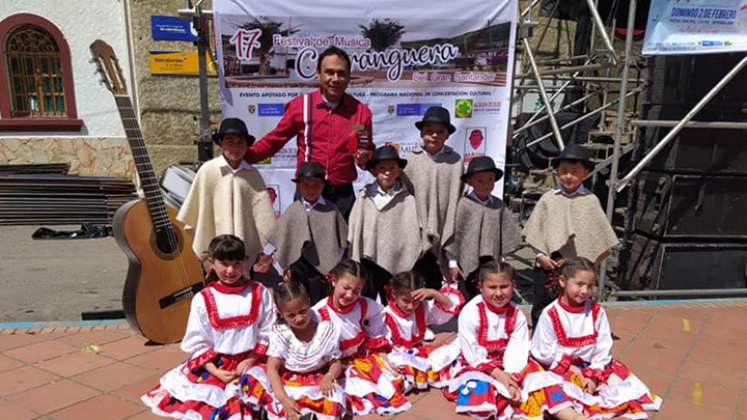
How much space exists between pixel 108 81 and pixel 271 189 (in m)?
1.43

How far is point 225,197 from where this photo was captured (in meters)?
3.18

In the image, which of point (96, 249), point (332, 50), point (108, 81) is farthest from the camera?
point (96, 249)

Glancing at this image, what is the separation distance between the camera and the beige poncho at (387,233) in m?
3.11

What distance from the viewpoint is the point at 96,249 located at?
258 inches

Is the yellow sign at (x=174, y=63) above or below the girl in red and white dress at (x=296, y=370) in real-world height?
above

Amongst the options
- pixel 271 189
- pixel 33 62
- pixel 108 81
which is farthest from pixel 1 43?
pixel 271 189

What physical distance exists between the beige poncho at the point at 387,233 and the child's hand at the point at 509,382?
80 cm

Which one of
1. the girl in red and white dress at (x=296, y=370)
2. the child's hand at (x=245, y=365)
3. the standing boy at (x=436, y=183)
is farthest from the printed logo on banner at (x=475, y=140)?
the child's hand at (x=245, y=365)

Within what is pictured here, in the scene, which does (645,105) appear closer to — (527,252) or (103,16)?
(527,252)

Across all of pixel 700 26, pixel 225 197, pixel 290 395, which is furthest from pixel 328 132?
pixel 700 26

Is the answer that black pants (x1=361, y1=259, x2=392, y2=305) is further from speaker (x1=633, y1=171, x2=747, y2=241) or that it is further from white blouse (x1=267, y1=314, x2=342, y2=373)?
speaker (x1=633, y1=171, x2=747, y2=241)

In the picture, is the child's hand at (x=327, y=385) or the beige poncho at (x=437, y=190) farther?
the beige poncho at (x=437, y=190)

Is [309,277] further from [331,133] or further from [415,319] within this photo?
[331,133]

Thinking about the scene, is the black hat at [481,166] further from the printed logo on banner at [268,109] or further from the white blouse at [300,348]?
the printed logo on banner at [268,109]
